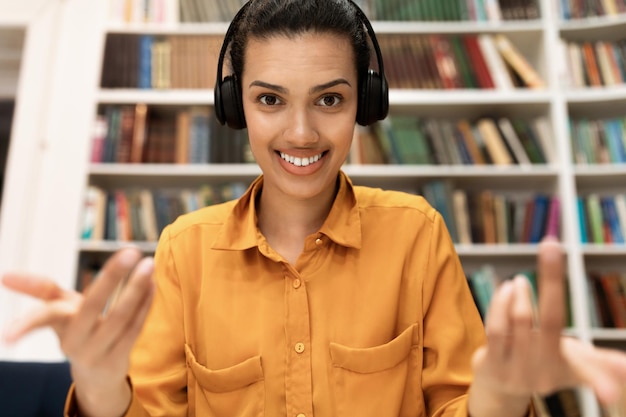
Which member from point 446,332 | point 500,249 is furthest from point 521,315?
point 500,249

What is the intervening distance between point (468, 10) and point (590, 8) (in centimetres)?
53

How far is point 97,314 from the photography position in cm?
56

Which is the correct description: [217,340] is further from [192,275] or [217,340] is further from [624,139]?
[624,139]

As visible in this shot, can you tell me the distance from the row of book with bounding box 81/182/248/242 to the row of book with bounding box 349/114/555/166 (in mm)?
637

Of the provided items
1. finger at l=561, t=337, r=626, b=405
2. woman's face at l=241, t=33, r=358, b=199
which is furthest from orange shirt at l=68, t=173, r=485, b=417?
finger at l=561, t=337, r=626, b=405

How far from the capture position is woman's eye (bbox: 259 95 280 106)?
92 centimetres

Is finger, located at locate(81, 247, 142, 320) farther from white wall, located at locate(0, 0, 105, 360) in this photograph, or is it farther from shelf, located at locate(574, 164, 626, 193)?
shelf, located at locate(574, 164, 626, 193)

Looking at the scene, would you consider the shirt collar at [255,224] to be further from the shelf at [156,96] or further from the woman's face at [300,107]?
the shelf at [156,96]

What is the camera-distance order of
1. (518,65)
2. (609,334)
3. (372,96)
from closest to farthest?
(372,96) → (609,334) → (518,65)

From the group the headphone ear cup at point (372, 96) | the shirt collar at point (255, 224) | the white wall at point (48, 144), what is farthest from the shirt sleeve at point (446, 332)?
the white wall at point (48, 144)

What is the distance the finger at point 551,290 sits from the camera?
50 cm

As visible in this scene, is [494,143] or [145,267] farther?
[494,143]

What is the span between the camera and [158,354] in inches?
35.6

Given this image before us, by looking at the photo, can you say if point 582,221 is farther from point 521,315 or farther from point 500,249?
point 521,315
